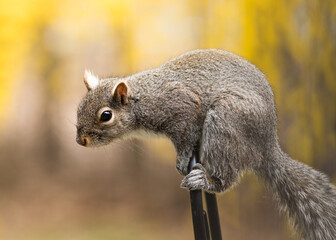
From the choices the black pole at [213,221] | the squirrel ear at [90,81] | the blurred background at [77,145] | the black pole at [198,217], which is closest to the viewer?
the black pole at [198,217]

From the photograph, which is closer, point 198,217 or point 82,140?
point 198,217

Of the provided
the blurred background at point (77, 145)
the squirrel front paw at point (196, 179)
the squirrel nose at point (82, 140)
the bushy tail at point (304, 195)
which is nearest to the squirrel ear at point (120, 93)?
the squirrel nose at point (82, 140)

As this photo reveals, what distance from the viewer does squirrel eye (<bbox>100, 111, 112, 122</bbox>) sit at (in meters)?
1.01

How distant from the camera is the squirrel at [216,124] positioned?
0.98 m

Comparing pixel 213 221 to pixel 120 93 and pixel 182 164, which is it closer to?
pixel 182 164

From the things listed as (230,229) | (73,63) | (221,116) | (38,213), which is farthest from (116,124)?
(38,213)

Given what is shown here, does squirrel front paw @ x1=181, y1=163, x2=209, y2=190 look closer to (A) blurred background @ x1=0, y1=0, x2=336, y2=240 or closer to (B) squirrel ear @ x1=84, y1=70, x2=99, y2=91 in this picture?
(B) squirrel ear @ x1=84, y1=70, x2=99, y2=91

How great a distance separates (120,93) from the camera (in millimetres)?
1016

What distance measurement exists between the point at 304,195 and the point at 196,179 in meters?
0.27

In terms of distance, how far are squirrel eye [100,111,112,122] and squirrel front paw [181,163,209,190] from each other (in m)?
0.23

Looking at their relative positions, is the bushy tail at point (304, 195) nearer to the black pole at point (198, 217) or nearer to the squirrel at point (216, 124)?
the squirrel at point (216, 124)

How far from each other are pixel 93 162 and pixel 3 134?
0.56 meters

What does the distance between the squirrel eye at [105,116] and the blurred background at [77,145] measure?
1322 millimetres

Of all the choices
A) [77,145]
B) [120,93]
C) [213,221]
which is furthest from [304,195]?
[77,145]
